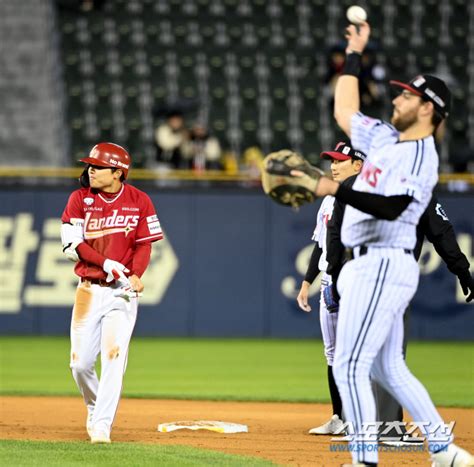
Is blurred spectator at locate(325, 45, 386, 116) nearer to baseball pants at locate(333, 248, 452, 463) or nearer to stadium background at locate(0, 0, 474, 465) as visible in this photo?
stadium background at locate(0, 0, 474, 465)

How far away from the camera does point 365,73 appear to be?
18016 millimetres

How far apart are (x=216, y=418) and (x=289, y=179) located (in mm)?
3664

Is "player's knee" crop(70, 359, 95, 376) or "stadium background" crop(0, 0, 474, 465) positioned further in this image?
"stadium background" crop(0, 0, 474, 465)

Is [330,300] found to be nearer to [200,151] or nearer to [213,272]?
[213,272]

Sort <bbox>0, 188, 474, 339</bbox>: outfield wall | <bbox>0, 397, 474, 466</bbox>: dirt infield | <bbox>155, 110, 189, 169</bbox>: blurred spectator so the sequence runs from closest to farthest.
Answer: <bbox>0, 397, 474, 466</bbox>: dirt infield < <bbox>0, 188, 474, 339</bbox>: outfield wall < <bbox>155, 110, 189, 169</bbox>: blurred spectator

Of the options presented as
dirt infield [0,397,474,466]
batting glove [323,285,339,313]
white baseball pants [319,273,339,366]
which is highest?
batting glove [323,285,339,313]

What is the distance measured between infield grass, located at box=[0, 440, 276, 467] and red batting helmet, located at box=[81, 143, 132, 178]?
176 centimetres

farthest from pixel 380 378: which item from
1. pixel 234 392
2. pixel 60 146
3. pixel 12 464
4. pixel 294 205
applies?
pixel 60 146

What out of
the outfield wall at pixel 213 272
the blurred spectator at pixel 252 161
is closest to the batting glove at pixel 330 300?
the outfield wall at pixel 213 272

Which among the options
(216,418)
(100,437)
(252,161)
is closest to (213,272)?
(252,161)

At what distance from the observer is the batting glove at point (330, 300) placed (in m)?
7.45

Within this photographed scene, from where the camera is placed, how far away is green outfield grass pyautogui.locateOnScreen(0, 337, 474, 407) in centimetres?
1066

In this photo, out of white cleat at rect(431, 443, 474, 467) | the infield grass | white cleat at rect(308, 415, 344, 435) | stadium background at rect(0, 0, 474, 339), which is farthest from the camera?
stadium background at rect(0, 0, 474, 339)

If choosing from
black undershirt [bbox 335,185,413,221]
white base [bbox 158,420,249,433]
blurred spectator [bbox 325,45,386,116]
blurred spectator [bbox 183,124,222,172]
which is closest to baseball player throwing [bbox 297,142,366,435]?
white base [bbox 158,420,249,433]
